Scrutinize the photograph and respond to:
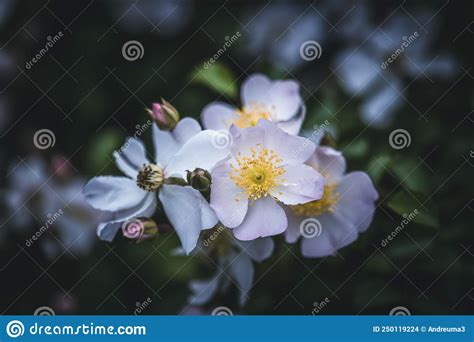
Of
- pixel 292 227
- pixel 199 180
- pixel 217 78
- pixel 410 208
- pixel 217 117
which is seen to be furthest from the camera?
pixel 217 78

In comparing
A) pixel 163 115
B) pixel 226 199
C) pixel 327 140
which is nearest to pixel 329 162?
pixel 327 140

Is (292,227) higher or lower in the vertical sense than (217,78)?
lower

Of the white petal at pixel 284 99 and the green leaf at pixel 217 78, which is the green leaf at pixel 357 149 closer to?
the white petal at pixel 284 99

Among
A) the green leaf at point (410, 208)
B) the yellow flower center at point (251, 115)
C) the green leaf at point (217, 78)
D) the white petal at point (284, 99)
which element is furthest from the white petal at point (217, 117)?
the green leaf at point (410, 208)

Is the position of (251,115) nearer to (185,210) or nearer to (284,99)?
(284,99)

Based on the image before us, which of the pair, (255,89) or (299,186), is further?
(255,89)

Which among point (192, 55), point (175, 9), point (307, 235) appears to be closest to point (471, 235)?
point (307, 235)
